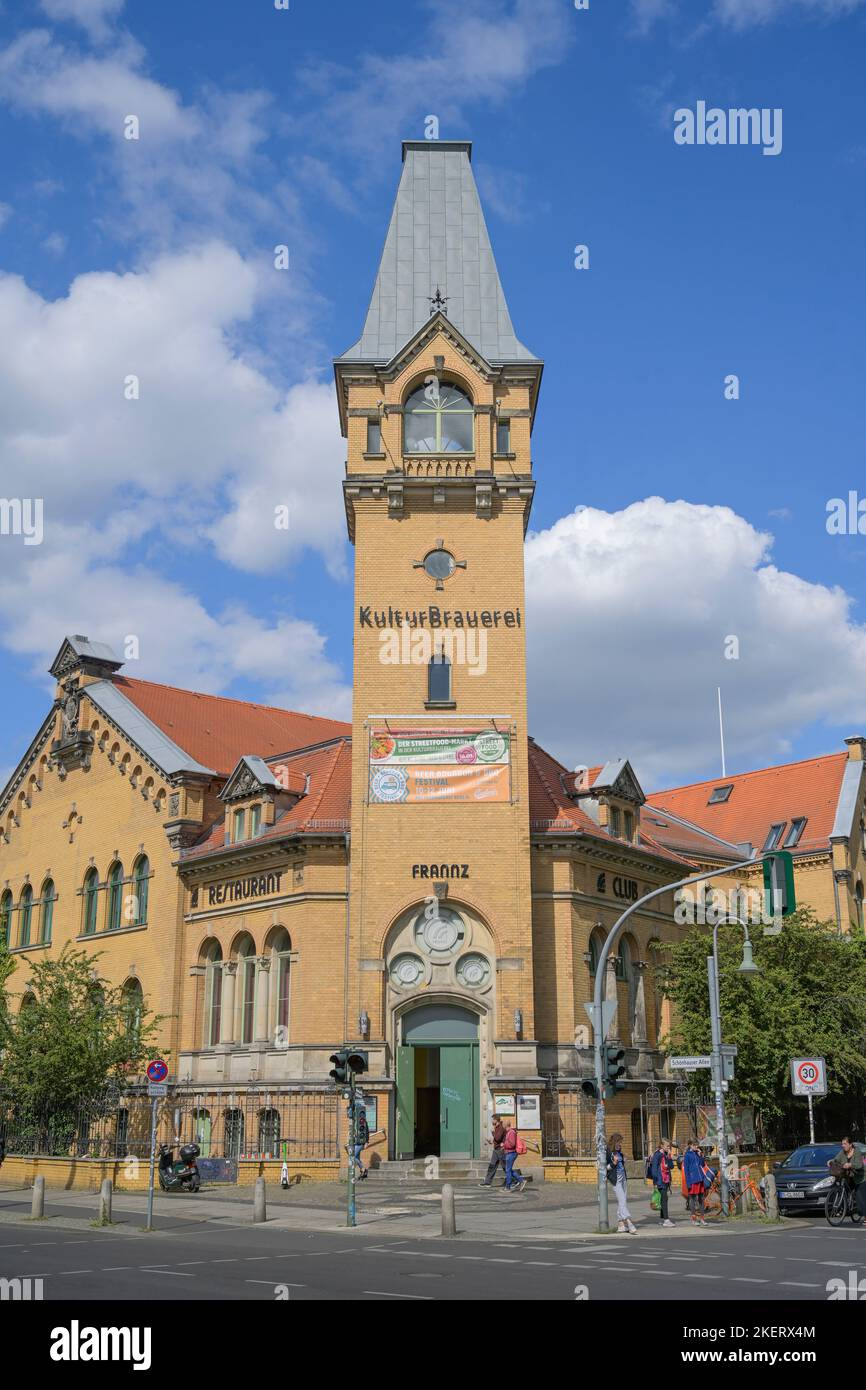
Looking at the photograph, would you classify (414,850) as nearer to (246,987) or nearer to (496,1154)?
(246,987)

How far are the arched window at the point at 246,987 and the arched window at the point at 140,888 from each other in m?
5.04

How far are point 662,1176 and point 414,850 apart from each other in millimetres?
12722

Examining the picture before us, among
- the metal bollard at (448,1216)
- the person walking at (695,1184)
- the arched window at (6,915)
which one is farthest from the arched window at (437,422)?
the arched window at (6,915)

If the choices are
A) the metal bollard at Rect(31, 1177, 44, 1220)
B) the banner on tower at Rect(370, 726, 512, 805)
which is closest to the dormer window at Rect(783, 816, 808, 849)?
the banner on tower at Rect(370, 726, 512, 805)

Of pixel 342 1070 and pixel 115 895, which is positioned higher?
pixel 115 895

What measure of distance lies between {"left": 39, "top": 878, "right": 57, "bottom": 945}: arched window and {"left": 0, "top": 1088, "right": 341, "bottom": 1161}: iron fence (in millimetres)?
10119

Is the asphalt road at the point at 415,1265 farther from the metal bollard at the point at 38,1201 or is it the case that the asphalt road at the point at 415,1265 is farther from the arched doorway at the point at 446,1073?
the arched doorway at the point at 446,1073

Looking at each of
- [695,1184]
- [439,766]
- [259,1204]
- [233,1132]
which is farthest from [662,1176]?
[233,1132]

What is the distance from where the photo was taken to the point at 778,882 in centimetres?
2244

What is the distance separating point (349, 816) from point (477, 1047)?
722cm

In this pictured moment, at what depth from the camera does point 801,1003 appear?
37188 millimetres

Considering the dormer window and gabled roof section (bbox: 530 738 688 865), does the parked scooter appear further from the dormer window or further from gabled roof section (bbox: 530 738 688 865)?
the dormer window

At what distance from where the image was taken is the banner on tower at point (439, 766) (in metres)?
36.6
